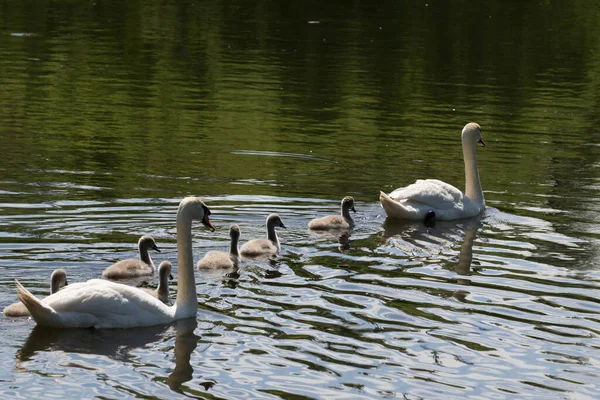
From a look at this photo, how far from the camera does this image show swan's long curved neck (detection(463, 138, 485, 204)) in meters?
18.5

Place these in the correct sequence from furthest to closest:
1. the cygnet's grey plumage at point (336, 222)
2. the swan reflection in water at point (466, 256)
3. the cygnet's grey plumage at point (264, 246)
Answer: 1. the cygnet's grey plumage at point (336, 222)
2. the cygnet's grey plumage at point (264, 246)
3. the swan reflection in water at point (466, 256)

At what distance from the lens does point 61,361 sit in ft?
34.2

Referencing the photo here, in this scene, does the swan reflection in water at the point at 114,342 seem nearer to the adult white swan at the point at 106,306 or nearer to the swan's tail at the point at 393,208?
the adult white swan at the point at 106,306

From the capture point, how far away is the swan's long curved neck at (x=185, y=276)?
39.1 ft

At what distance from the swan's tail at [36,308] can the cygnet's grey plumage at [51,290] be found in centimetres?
40

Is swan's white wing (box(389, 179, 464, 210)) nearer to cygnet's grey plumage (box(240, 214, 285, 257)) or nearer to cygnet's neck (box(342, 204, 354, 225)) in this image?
cygnet's neck (box(342, 204, 354, 225))

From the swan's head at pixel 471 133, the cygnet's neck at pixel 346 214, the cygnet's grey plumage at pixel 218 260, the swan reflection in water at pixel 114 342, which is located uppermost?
the swan's head at pixel 471 133

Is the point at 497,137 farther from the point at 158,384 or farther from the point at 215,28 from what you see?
the point at 215,28

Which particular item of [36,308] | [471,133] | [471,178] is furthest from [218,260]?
[471,133]

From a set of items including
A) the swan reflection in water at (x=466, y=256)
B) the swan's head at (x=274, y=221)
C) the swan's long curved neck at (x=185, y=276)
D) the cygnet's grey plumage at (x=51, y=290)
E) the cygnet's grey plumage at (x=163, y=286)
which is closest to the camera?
the cygnet's grey plumage at (x=51, y=290)

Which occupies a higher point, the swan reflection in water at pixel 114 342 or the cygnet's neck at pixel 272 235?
the cygnet's neck at pixel 272 235

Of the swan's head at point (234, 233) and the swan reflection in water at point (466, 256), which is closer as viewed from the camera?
the swan reflection in water at point (466, 256)

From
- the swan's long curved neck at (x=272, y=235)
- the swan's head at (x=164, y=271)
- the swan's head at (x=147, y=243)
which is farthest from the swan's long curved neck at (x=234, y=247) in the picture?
the swan's head at (x=164, y=271)

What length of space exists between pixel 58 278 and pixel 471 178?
8.56 metres
